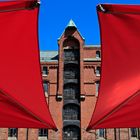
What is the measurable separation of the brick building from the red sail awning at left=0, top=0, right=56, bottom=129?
27083 millimetres

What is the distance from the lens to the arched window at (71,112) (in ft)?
107

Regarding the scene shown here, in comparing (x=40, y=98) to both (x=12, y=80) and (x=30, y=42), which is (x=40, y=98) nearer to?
(x=12, y=80)

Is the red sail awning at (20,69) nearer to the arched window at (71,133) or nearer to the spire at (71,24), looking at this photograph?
the arched window at (71,133)

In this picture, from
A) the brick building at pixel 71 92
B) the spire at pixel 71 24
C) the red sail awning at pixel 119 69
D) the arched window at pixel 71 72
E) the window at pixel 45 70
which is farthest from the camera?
the spire at pixel 71 24

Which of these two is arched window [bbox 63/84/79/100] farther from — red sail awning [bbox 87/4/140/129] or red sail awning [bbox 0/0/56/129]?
red sail awning [bbox 0/0/56/129]

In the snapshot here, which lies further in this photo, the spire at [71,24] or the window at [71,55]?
the spire at [71,24]

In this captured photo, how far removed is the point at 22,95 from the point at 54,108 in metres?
27.9

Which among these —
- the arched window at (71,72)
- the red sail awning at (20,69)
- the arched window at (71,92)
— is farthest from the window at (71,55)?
the red sail awning at (20,69)

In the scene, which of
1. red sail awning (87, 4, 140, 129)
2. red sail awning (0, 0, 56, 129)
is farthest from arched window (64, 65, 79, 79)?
red sail awning (0, 0, 56, 129)

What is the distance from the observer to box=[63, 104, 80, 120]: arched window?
32688 millimetres

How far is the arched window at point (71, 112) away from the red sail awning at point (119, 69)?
27.4m

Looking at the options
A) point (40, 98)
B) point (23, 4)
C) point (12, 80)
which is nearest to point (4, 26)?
point (23, 4)

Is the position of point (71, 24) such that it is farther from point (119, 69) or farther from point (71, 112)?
point (119, 69)

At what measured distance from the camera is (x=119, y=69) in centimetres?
555
